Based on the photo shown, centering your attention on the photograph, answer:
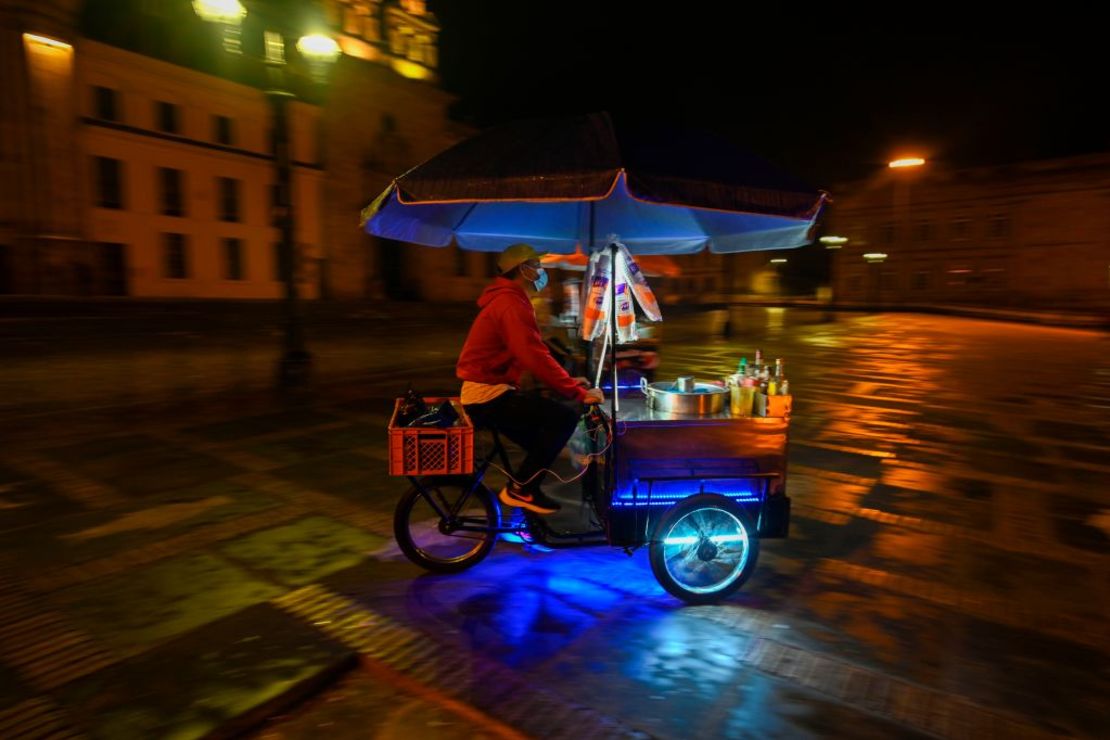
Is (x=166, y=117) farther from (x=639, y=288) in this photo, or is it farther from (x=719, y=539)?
(x=719, y=539)

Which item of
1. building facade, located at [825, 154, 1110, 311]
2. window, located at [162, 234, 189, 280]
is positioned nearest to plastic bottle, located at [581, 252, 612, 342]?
window, located at [162, 234, 189, 280]

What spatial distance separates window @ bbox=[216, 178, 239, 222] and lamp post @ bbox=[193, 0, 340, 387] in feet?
81.5

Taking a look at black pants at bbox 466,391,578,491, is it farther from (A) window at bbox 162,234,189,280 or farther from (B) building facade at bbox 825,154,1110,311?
(B) building facade at bbox 825,154,1110,311

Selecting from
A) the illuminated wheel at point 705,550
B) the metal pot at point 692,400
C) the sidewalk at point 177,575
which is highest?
the metal pot at point 692,400

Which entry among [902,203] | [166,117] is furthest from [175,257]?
[902,203]

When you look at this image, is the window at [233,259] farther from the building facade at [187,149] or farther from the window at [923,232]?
the window at [923,232]

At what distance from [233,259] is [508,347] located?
110 ft

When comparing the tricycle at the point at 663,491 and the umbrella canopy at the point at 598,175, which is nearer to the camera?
the umbrella canopy at the point at 598,175

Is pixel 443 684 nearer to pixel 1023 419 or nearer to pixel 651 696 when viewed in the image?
pixel 651 696

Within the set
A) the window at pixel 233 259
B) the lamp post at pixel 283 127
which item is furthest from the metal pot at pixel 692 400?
the window at pixel 233 259

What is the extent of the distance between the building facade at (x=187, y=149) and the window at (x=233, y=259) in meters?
0.08

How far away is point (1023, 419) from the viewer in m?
10.0

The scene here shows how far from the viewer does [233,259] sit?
109ft

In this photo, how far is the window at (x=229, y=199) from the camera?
3284 cm
